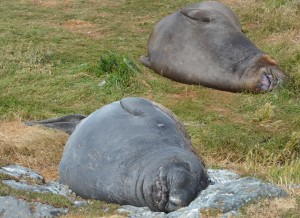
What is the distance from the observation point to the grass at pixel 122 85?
23.8 feet

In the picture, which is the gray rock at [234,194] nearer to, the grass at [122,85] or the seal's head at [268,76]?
the grass at [122,85]

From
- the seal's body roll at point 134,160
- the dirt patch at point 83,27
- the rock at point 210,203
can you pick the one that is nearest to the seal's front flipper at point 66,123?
the seal's body roll at point 134,160

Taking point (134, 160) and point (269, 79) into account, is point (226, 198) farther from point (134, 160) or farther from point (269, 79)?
point (269, 79)

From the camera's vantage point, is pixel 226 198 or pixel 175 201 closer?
pixel 226 198

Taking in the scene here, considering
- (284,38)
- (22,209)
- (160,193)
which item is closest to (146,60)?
(284,38)

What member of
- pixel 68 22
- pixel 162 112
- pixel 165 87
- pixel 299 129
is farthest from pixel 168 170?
pixel 68 22

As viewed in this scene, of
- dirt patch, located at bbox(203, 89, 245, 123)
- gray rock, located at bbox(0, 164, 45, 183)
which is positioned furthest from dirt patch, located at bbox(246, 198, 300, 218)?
dirt patch, located at bbox(203, 89, 245, 123)

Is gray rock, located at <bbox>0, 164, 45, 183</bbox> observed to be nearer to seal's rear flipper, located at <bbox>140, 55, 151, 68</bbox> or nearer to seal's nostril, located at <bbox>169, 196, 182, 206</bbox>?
seal's nostril, located at <bbox>169, 196, 182, 206</bbox>

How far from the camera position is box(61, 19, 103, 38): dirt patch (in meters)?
12.9

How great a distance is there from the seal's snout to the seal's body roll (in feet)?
13.1

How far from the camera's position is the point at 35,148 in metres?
7.09

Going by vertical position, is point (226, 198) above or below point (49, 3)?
above

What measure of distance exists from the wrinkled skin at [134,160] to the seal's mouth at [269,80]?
158 inches

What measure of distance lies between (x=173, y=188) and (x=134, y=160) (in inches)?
24.6
